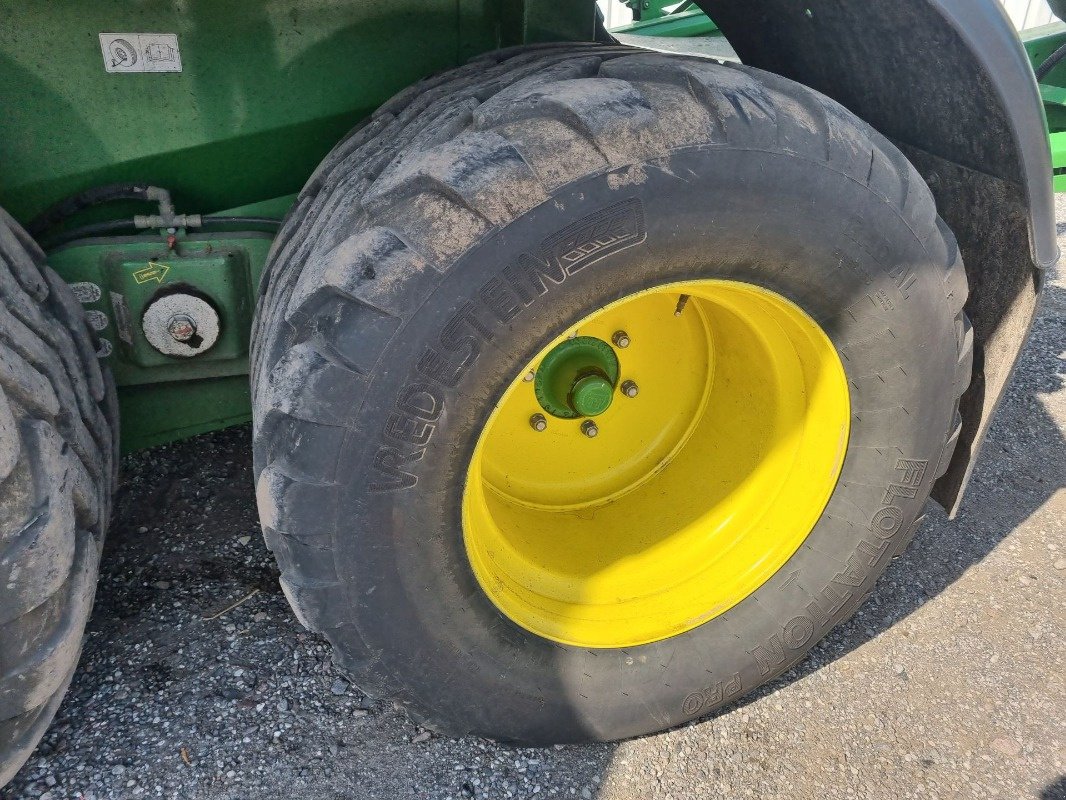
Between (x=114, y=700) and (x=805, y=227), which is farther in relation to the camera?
(x=114, y=700)

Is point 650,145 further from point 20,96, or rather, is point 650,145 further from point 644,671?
point 20,96

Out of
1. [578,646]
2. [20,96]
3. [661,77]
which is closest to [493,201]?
[661,77]

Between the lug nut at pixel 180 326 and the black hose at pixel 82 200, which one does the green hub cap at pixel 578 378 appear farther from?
the black hose at pixel 82 200

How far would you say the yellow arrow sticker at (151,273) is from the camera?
1.90m

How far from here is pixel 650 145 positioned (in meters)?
1.38

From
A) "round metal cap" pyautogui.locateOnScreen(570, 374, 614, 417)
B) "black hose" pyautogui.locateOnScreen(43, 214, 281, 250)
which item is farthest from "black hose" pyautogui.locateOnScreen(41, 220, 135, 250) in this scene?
"round metal cap" pyautogui.locateOnScreen(570, 374, 614, 417)

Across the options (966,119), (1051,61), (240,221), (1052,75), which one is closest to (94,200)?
(240,221)

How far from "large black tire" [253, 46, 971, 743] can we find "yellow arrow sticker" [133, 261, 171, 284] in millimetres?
340

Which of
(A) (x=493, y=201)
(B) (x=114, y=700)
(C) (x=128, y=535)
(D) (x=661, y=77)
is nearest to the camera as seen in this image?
(A) (x=493, y=201)

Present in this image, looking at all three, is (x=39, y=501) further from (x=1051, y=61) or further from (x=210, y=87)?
(x=1051, y=61)

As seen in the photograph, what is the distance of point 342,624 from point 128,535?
3.58ft

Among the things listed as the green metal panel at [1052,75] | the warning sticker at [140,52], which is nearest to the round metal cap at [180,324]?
the warning sticker at [140,52]

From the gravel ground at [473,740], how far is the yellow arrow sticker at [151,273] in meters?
0.77

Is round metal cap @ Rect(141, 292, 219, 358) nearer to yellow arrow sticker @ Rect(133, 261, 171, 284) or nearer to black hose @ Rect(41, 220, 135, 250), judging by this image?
yellow arrow sticker @ Rect(133, 261, 171, 284)
